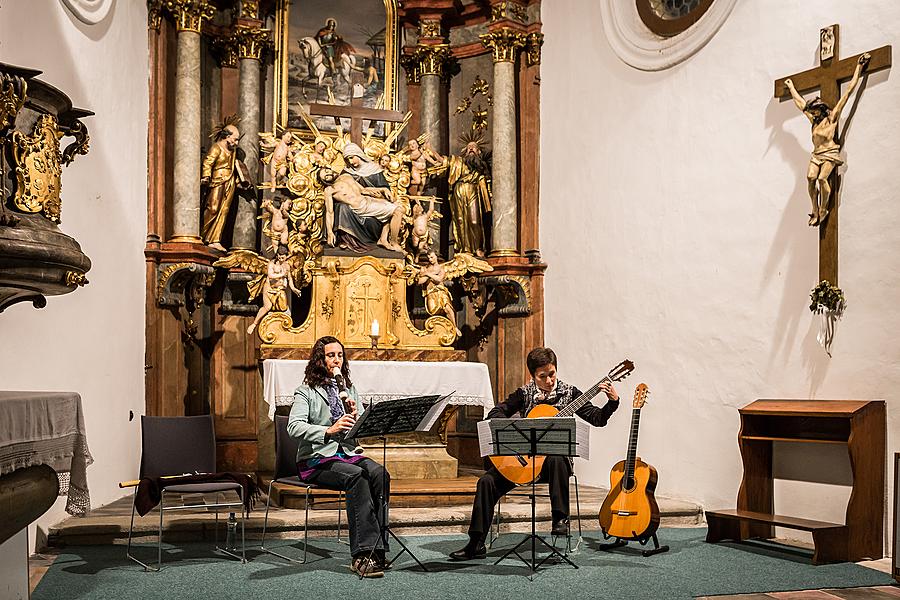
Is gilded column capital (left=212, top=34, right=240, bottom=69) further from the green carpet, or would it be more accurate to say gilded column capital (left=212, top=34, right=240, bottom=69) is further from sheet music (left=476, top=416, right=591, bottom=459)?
sheet music (left=476, top=416, right=591, bottom=459)

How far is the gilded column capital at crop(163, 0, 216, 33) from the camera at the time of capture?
10.4 metres

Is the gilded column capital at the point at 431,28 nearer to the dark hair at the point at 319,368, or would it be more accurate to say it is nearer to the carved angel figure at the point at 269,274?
the carved angel figure at the point at 269,274

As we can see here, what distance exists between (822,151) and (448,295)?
434 cm

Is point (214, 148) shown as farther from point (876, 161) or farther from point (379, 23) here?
point (876, 161)

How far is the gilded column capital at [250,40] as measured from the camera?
1124 cm

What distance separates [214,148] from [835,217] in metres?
6.46

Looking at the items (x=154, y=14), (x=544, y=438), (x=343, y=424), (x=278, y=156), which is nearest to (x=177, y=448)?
(x=343, y=424)

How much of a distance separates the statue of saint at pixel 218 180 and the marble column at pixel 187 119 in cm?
16

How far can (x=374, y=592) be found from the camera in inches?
218

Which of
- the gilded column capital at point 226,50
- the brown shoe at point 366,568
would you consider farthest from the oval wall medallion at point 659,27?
the brown shoe at point 366,568

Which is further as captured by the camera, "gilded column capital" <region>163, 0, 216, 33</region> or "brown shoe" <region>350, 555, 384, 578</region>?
"gilded column capital" <region>163, 0, 216, 33</region>

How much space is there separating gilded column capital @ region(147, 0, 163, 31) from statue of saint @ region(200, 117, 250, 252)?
1268 millimetres

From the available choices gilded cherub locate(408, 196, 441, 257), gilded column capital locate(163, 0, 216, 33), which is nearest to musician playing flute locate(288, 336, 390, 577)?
gilded cherub locate(408, 196, 441, 257)

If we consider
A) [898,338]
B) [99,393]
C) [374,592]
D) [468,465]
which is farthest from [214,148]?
[898,338]
